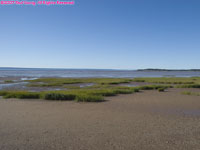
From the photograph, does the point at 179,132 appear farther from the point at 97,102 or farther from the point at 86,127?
the point at 97,102

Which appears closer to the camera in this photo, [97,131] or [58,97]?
[97,131]

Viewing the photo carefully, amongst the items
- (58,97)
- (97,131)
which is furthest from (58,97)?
(97,131)

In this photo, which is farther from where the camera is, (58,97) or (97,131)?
(58,97)

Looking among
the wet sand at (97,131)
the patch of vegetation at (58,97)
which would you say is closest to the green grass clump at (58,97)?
the patch of vegetation at (58,97)

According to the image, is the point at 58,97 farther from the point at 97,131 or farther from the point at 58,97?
the point at 97,131

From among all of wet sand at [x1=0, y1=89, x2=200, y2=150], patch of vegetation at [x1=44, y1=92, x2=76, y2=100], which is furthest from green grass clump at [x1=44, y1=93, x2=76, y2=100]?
wet sand at [x1=0, y1=89, x2=200, y2=150]

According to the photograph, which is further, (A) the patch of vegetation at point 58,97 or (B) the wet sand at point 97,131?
(A) the patch of vegetation at point 58,97

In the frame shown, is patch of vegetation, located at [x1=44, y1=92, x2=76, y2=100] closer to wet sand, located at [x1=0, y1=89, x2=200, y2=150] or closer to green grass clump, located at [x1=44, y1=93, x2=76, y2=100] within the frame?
green grass clump, located at [x1=44, y1=93, x2=76, y2=100]

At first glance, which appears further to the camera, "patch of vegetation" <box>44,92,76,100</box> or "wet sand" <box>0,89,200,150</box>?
"patch of vegetation" <box>44,92,76,100</box>

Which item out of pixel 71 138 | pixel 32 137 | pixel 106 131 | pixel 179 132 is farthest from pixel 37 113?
pixel 179 132

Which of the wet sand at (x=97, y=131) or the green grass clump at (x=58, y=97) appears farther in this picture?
the green grass clump at (x=58, y=97)

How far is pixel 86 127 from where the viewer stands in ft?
24.3

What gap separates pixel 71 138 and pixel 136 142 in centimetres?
267

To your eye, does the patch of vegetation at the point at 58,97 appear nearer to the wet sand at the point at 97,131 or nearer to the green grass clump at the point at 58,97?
the green grass clump at the point at 58,97
